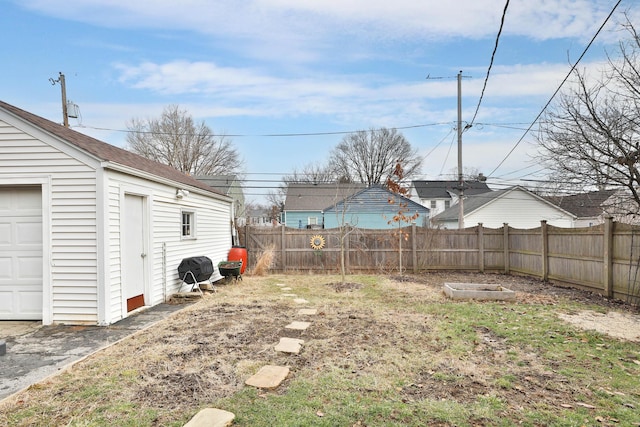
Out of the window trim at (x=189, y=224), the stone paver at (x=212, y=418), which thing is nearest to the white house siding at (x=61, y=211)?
the window trim at (x=189, y=224)

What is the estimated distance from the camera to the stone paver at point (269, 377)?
10.7ft

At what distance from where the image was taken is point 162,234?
24.0 feet

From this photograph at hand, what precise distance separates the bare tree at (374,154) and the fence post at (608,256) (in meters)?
28.5

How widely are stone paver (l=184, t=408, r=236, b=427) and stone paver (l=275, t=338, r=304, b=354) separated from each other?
5.00 ft

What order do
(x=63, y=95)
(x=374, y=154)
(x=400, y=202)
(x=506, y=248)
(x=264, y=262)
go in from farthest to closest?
(x=374, y=154) → (x=63, y=95) → (x=264, y=262) → (x=506, y=248) → (x=400, y=202)

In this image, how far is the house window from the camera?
8.74 m

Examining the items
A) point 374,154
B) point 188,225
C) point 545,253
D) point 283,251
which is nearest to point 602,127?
point 545,253

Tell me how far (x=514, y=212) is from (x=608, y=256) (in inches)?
715

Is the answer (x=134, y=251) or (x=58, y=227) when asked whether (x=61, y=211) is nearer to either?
(x=58, y=227)

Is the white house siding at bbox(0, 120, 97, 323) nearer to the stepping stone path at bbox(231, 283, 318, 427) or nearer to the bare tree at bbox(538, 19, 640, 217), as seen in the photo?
the stepping stone path at bbox(231, 283, 318, 427)

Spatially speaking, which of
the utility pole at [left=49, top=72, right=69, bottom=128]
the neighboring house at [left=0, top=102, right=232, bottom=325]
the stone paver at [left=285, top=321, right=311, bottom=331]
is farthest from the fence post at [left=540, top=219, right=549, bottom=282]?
the utility pole at [left=49, top=72, right=69, bottom=128]

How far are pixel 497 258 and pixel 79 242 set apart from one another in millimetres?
11686

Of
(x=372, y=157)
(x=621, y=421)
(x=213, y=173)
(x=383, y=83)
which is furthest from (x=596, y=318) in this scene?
(x=372, y=157)

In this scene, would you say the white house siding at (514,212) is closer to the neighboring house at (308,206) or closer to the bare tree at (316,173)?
the neighboring house at (308,206)
